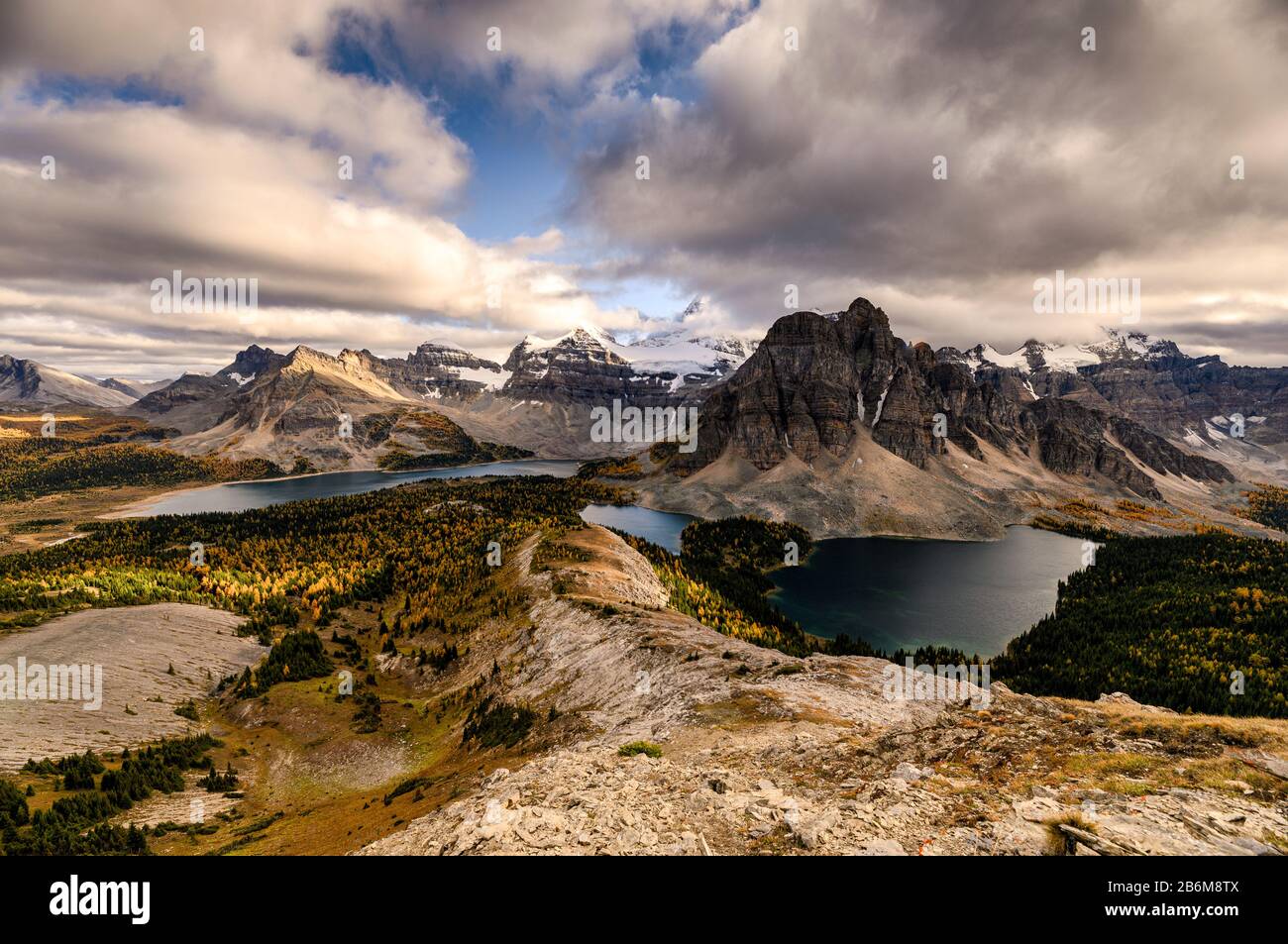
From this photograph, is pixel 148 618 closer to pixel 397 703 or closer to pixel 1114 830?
pixel 397 703

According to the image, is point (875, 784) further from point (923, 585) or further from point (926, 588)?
point (923, 585)

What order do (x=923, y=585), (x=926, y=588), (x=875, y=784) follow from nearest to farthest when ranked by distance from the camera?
(x=875, y=784) → (x=926, y=588) → (x=923, y=585)

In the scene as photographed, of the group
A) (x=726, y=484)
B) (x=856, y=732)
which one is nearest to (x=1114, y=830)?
(x=856, y=732)

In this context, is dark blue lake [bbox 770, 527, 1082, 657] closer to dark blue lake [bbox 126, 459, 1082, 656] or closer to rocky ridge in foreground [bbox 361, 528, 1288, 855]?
dark blue lake [bbox 126, 459, 1082, 656]

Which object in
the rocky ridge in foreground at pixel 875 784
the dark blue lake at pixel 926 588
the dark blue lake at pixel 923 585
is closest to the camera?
the rocky ridge in foreground at pixel 875 784

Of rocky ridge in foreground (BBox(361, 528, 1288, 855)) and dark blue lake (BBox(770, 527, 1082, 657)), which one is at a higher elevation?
rocky ridge in foreground (BBox(361, 528, 1288, 855))

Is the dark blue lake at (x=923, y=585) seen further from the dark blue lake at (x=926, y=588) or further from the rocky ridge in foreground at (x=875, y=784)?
the rocky ridge in foreground at (x=875, y=784)

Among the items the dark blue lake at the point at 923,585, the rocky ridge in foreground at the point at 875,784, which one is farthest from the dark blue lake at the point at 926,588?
the rocky ridge in foreground at the point at 875,784

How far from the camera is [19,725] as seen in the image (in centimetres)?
2842

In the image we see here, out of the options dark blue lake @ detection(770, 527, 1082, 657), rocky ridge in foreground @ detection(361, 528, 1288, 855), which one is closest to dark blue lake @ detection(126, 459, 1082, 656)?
dark blue lake @ detection(770, 527, 1082, 657)

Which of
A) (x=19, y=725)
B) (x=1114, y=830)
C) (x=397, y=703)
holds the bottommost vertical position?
(x=397, y=703)

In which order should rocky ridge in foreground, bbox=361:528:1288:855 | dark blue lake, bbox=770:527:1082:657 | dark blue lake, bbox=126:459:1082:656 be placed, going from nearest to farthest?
rocky ridge in foreground, bbox=361:528:1288:855 < dark blue lake, bbox=770:527:1082:657 < dark blue lake, bbox=126:459:1082:656

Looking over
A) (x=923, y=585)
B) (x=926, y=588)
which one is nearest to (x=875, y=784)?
(x=926, y=588)

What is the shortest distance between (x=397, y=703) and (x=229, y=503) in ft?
688
